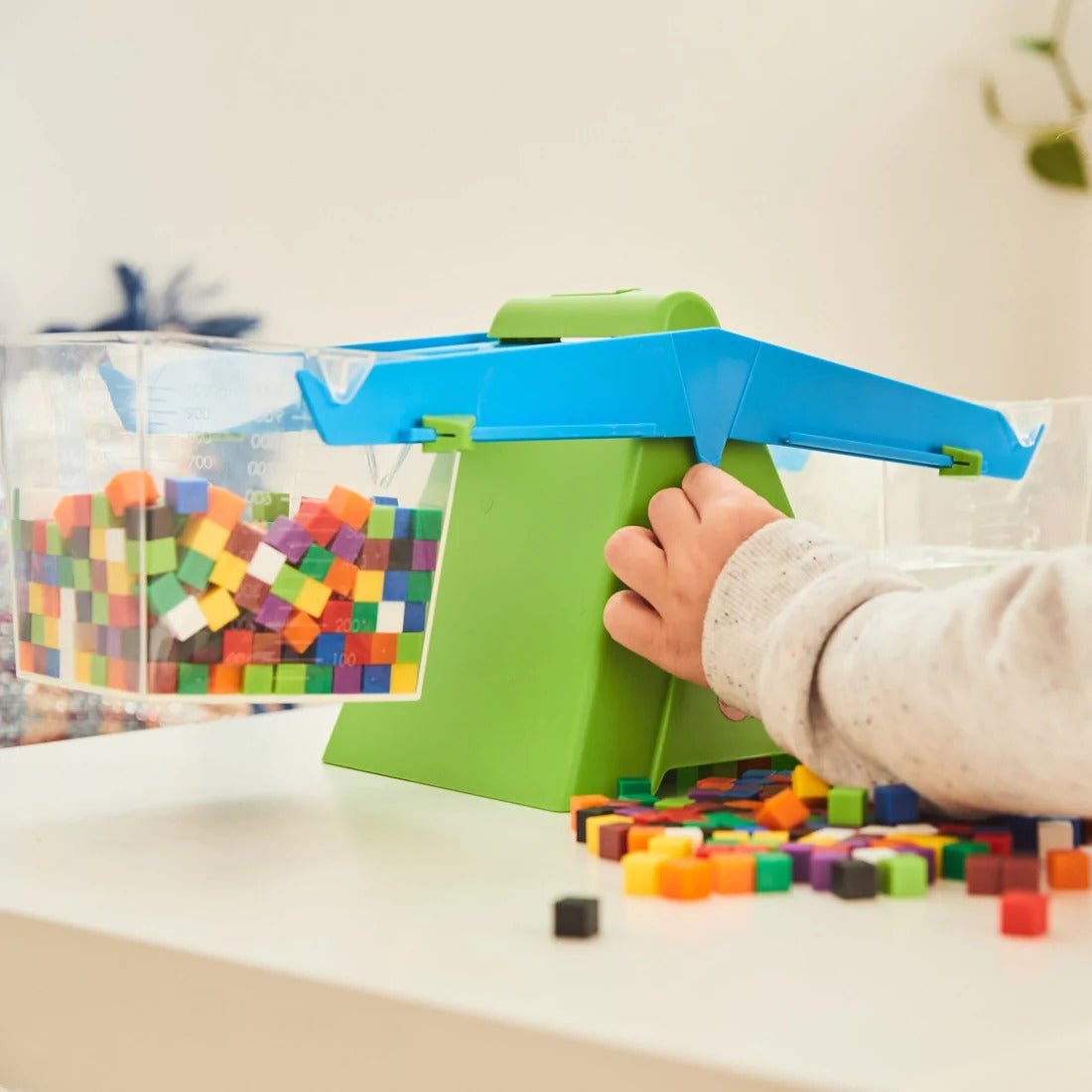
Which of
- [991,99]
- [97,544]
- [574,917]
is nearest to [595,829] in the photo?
[574,917]

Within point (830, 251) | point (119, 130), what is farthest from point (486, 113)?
point (830, 251)

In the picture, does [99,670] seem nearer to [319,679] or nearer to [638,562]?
[319,679]

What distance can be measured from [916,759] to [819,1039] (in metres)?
0.21

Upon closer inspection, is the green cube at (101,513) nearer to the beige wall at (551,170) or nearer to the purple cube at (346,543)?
the purple cube at (346,543)

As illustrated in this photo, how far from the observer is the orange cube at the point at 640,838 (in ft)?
1.57

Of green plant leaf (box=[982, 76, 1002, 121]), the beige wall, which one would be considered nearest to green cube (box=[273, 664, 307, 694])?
the beige wall

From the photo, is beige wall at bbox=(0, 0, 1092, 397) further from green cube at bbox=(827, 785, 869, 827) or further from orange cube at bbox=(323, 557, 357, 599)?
green cube at bbox=(827, 785, 869, 827)

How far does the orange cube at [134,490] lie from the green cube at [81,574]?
0.04m

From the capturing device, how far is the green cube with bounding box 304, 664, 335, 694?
0.56m

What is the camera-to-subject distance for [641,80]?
150cm

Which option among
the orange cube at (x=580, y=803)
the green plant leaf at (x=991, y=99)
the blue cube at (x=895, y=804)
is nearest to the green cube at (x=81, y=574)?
the orange cube at (x=580, y=803)

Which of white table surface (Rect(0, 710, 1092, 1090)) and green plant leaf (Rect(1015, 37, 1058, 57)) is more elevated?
green plant leaf (Rect(1015, 37, 1058, 57))

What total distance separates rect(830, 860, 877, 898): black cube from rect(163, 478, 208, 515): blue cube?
0.89ft

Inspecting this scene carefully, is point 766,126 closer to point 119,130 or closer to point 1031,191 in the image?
point 1031,191
